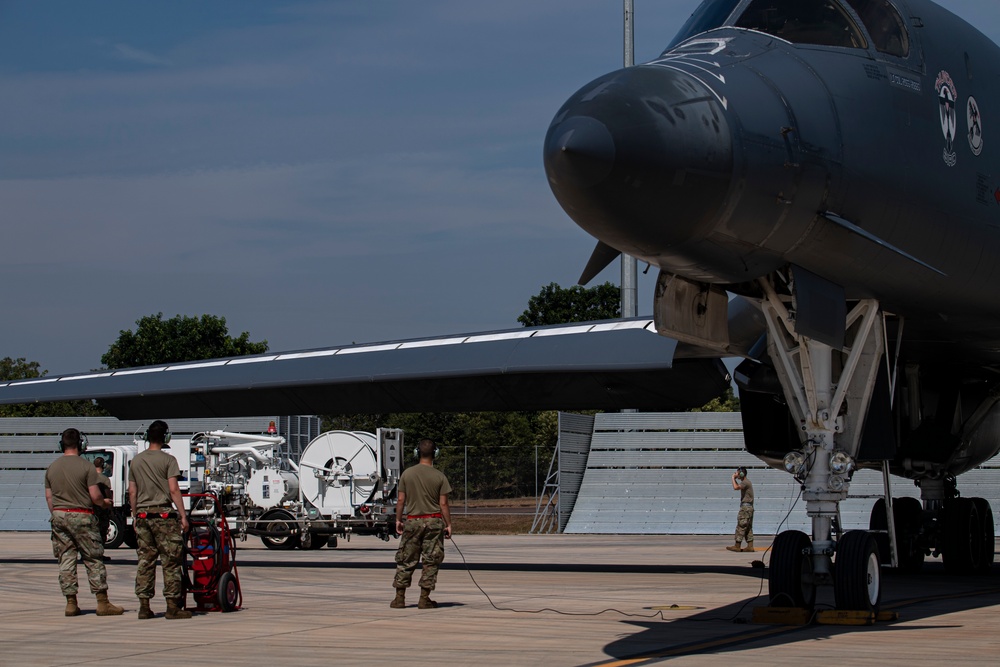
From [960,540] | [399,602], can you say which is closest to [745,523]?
[960,540]

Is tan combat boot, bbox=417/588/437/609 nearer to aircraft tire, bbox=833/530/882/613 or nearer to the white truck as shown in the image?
aircraft tire, bbox=833/530/882/613

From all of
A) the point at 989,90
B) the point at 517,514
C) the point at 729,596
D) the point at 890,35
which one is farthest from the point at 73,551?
the point at 517,514

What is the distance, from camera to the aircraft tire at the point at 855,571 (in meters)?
8.45

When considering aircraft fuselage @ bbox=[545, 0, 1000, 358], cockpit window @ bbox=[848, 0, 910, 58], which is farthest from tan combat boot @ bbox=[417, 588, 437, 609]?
cockpit window @ bbox=[848, 0, 910, 58]

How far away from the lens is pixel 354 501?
22312 mm

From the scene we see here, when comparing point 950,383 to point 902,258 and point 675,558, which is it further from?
point 675,558

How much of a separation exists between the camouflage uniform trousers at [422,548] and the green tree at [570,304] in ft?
169

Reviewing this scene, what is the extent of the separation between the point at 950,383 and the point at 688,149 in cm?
754

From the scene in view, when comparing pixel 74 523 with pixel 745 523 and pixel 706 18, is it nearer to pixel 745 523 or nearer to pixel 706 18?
pixel 706 18

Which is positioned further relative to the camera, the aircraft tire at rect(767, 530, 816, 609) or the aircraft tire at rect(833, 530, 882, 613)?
the aircraft tire at rect(767, 530, 816, 609)

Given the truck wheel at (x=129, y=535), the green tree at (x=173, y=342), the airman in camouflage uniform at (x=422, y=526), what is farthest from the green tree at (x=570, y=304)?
the airman in camouflage uniform at (x=422, y=526)

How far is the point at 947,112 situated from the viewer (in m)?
9.52

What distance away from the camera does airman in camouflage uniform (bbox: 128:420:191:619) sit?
33.2ft

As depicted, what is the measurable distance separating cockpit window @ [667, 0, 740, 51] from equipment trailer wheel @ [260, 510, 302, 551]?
15.4 m
